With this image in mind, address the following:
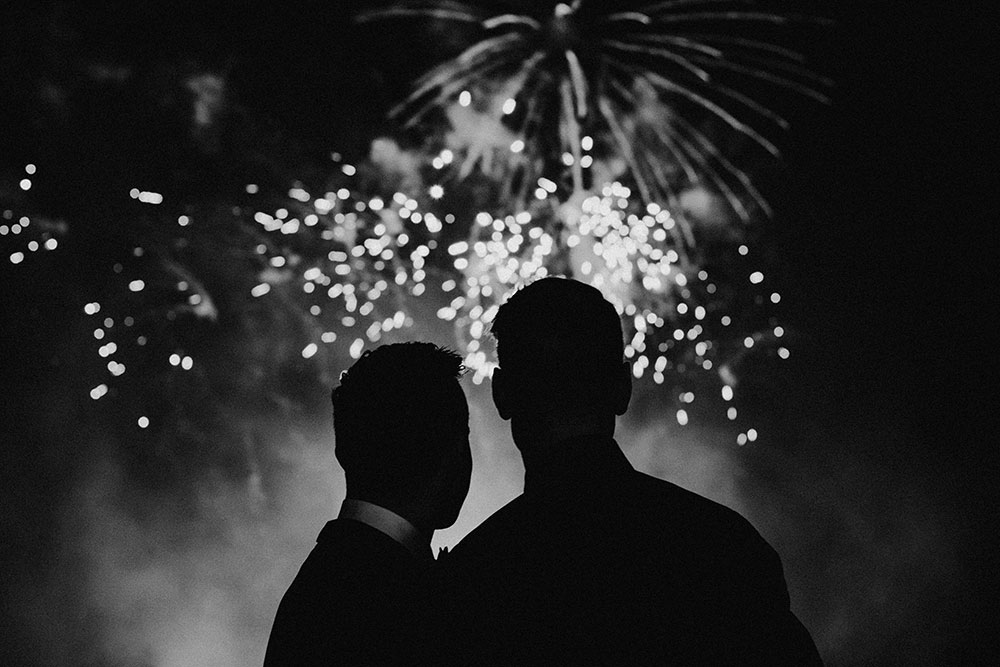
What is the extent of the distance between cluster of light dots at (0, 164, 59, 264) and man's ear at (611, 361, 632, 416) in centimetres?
858

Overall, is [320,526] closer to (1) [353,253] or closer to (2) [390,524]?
(1) [353,253]

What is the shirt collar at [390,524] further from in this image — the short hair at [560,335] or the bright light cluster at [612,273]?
the bright light cluster at [612,273]

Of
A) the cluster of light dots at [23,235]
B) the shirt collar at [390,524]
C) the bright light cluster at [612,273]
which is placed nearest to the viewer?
the shirt collar at [390,524]

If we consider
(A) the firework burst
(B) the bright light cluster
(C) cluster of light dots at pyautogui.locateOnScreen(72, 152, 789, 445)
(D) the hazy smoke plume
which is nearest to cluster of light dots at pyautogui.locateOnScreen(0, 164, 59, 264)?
(C) cluster of light dots at pyautogui.locateOnScreen(72, 152, 789, 445)

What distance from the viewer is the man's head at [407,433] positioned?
1.68 m

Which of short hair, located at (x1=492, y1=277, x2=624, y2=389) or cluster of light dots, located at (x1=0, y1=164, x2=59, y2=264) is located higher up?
cluster of light dots, located at (x1=0, y1=164, x2=59, y2=264)

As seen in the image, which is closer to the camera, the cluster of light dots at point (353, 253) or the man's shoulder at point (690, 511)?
the man's shoulder at point (690, 511)

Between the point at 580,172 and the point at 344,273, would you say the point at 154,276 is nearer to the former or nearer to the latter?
the point at 344,273

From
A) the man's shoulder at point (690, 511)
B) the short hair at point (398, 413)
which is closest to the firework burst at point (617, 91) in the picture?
the short hair at point (398, 413)

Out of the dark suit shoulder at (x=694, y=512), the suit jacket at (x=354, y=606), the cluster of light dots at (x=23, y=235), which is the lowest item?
the suit jacket at (x=354, y=606)

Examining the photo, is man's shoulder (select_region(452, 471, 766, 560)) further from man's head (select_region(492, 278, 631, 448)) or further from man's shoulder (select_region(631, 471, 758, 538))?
man's head (select_region(492, 278, 631, 448))

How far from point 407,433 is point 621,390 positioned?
0.52 metres

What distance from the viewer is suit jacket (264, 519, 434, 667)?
1.45 m

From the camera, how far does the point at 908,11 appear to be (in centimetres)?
864
